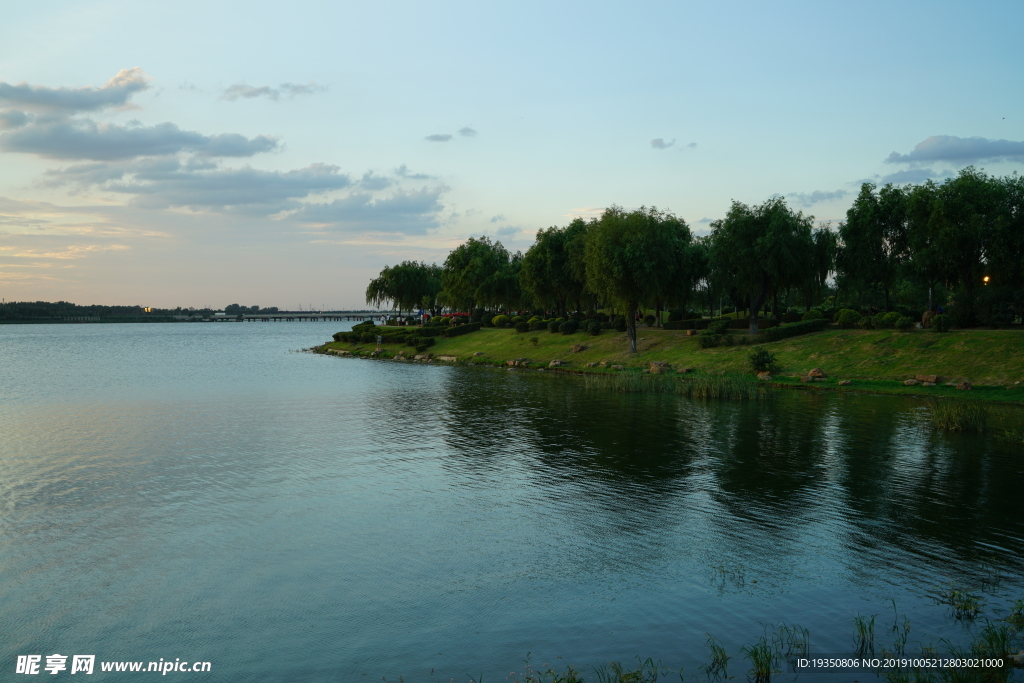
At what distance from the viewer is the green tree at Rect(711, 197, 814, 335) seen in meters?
62.9

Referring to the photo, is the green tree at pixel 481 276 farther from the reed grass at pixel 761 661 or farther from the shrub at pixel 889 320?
the reed grass at pixel 761 661

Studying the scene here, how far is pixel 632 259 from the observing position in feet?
216

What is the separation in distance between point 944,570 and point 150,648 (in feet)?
51.4

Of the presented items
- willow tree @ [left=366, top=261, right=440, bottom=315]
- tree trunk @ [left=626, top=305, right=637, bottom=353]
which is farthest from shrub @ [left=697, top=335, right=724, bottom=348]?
willow tree @ [left=366, top=261, right=440, bottom=315]

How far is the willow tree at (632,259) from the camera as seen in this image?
65.9m

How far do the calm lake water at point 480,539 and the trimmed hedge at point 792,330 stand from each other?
28.6 metres

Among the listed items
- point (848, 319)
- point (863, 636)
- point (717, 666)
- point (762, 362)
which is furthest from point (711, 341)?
point (717, 666)

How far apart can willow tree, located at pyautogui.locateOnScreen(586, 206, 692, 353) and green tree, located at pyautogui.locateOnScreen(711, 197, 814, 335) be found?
188 inches

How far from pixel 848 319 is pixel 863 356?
28.5 feet

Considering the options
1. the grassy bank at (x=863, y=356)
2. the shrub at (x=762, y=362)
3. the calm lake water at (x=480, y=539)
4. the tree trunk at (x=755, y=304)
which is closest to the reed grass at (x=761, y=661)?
the calm lake water at (x=480, y=539)

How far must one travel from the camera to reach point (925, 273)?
6262 cm

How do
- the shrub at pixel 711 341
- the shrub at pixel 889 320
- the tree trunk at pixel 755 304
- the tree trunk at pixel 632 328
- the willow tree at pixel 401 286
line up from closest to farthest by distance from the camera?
1. the shrub at pixel 889 320
2. the shrub at pixel 711 341
3. the tree trunk at pixel 755 304
4. the tree trunk at pixel 632 328
5. the willow tree at pixel 401 286

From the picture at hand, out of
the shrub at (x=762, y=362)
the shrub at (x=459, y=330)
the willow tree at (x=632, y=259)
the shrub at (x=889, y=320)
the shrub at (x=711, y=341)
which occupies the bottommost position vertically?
the shrub at (x=762, y=362)

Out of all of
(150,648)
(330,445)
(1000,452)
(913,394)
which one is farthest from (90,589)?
(913,394)
